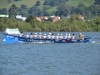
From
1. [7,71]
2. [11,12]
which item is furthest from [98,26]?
[7,71]

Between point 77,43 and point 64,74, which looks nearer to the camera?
point 64,74

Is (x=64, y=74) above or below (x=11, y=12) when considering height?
below

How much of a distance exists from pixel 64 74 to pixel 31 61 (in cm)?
726

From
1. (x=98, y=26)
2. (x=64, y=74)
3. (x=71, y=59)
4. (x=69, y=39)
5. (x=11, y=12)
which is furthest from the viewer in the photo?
(x=11, y=12)

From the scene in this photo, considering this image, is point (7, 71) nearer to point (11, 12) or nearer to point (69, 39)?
point (69, 39)

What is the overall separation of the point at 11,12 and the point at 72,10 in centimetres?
5177

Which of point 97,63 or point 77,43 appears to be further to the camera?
point 77,43

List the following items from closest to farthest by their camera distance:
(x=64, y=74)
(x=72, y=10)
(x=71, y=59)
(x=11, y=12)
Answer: (x=64, y=74) → (x=71, y=59) → (x=11, y=12) → (x=72, y=10)

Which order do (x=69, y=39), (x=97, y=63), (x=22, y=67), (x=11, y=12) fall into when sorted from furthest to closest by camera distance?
(x=11, y=12)
(x=69, y=39)
(x=97, y=63)
(x=22, y=67)

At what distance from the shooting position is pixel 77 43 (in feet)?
182

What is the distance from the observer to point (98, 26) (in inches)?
4409

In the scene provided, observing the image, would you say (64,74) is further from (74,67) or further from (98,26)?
(98,26)

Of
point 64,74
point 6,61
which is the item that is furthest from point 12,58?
Result: point 64,74

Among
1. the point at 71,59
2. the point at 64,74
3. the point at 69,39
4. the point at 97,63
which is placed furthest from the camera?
the point at 69,39
